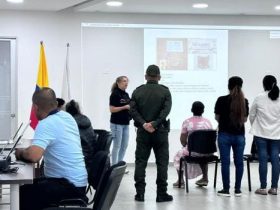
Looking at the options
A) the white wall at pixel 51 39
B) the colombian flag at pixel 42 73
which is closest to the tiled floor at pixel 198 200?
the colombian flag at pixel 42 73

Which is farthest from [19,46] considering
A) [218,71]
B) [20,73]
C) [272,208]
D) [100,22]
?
[272,208]

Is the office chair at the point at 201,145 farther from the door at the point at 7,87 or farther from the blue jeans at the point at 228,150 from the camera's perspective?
the door at the point at 7,87

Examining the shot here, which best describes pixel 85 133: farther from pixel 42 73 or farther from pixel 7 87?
pixel 7 87

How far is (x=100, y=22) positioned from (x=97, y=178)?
5.12 metres

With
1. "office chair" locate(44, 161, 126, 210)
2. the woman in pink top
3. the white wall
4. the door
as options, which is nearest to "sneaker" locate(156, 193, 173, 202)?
the woman in pink top

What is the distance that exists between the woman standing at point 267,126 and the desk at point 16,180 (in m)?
3.48

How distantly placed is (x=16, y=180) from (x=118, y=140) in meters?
4.60

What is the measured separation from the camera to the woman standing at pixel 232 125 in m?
5.94

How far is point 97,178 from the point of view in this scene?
12.9 feet

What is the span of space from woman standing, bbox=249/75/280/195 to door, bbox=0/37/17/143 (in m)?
4.07

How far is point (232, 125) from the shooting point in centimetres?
595

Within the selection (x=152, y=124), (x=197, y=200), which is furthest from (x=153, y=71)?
(x=197, y=200)

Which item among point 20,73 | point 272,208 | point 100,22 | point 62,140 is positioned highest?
point 100,22

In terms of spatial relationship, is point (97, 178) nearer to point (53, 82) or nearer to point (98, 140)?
point (98, 140)
